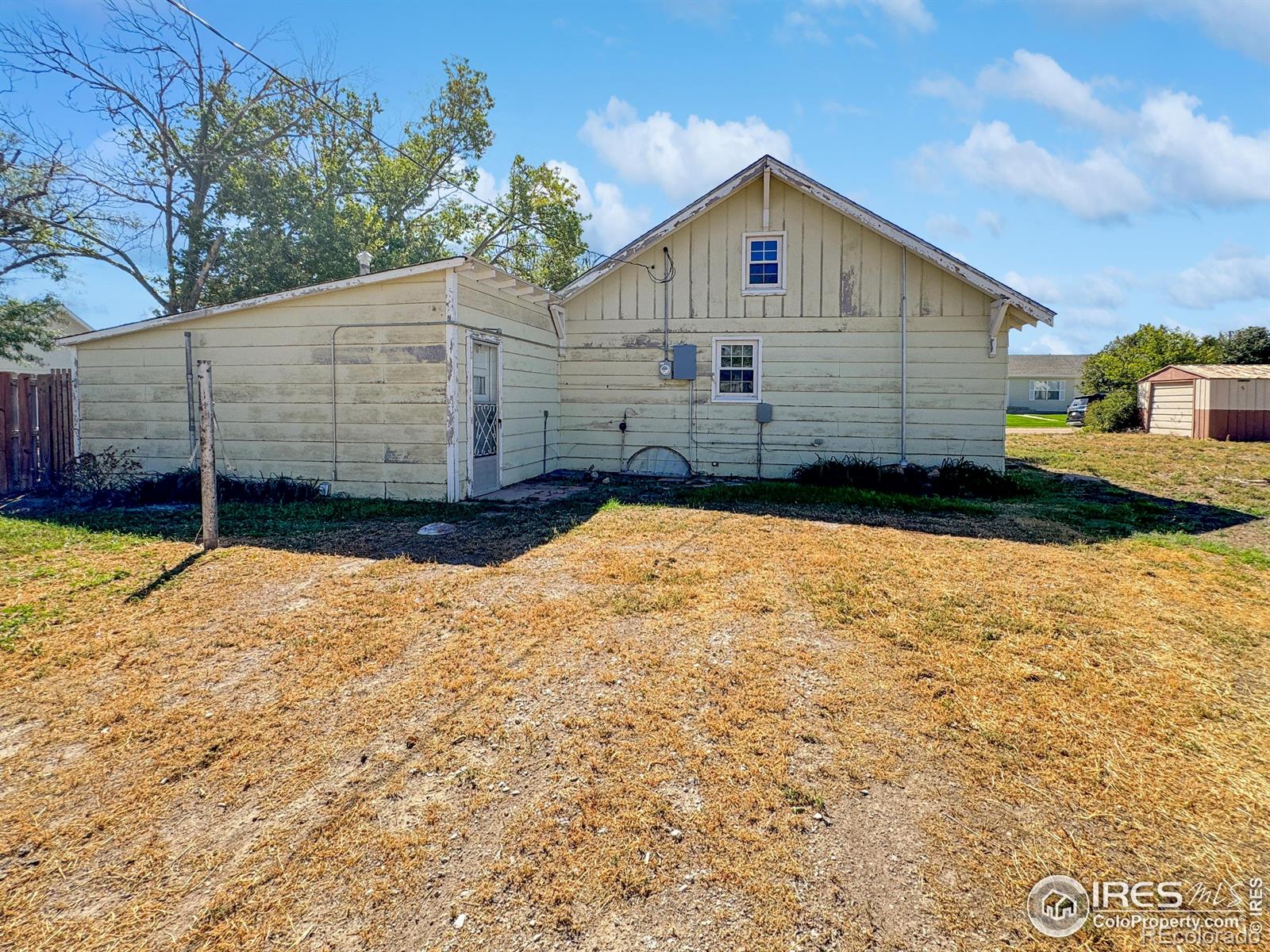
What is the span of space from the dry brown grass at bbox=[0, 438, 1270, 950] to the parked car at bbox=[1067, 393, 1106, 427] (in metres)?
30.1

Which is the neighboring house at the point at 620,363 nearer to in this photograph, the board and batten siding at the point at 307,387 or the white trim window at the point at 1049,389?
the board and batten siding at the point at 307,387

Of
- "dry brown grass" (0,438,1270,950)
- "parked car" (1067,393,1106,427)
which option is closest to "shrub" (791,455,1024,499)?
"dry brown grass" (0,438,1270,950)

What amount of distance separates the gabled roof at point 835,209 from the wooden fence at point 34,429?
8.37 m

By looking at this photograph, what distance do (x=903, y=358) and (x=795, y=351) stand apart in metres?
1.85

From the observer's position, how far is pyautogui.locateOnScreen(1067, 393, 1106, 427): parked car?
30.4 metres

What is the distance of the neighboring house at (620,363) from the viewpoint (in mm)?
9133

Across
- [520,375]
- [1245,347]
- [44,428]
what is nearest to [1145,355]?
[1245,347]

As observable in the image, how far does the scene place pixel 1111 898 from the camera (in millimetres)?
2117

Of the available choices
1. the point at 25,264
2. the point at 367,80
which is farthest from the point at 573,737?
the point at 367,80

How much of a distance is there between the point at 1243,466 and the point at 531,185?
71.6ft

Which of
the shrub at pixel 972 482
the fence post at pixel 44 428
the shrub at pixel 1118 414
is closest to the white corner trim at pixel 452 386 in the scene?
the fence post at pixel 44 428

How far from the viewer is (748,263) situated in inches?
475

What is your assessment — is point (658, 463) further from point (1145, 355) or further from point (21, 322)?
point (1145, 355)

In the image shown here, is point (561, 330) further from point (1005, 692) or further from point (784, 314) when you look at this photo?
point (1005, 692)
